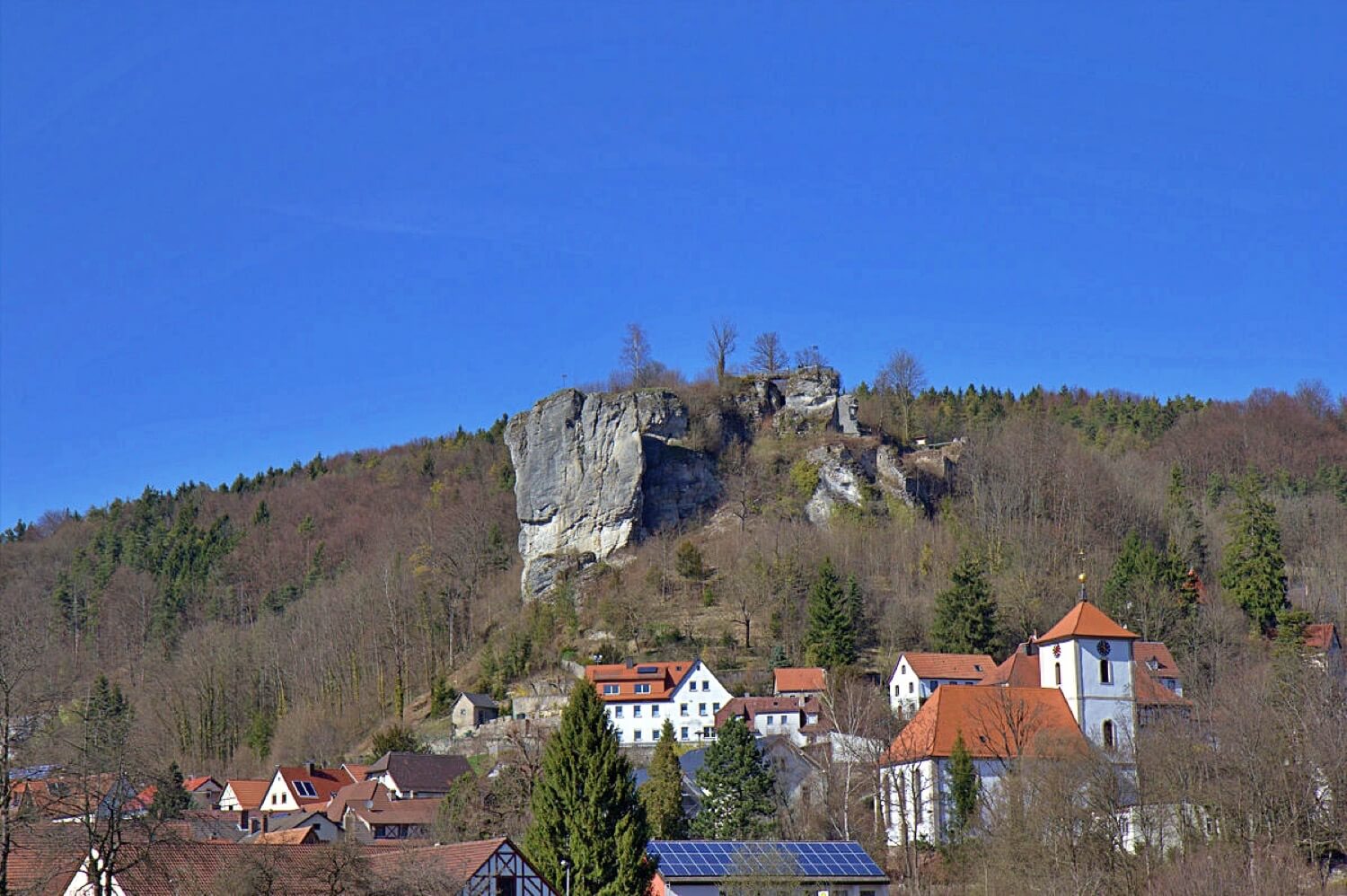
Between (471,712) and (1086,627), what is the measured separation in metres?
31.5

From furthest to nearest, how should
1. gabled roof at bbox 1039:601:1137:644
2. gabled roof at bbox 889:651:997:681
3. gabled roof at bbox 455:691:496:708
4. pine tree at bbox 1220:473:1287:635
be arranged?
1. gabled roof at bbox 455:691:496:708
2. pine tree at bbox 1220:473:1287:635
3. gabled roof at bbox 889:651:997:681
4. gabled roof at bbox 1039:601:1137:644

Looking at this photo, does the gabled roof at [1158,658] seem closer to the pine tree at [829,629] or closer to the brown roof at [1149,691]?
the brown roof at [1149,691]

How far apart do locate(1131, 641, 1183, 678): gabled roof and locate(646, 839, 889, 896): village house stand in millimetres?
25608

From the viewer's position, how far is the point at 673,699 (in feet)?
252

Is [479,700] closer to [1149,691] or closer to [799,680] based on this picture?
[799,680]

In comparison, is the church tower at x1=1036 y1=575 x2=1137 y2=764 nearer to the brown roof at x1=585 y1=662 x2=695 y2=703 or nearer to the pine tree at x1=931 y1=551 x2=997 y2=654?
the pine tree at x1=931 y1=551 x2=997 y2=654

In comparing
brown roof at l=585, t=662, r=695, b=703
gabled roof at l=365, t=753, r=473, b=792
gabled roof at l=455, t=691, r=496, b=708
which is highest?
brown roof at l=585, t=662, r=695, b=703

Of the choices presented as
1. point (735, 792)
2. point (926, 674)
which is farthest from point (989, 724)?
point (926, 674)

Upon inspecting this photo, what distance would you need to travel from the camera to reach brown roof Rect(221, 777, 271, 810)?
7425 centimetres

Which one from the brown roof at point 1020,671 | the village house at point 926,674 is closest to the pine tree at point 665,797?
the village house at point 926,674

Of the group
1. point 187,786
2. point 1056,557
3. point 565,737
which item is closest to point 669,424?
point 1056,557

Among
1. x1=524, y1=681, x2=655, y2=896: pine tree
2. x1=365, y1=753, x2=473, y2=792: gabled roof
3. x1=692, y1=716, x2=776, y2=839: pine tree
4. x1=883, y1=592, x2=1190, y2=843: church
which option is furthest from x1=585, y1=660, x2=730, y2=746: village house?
x1=524, y1=681, x2=655, y2=896: pine tree

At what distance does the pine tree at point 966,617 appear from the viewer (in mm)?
76250

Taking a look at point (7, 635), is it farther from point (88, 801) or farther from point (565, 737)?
point (565, 737)
